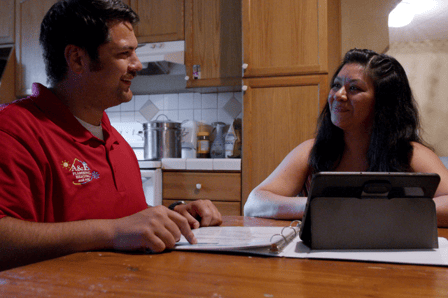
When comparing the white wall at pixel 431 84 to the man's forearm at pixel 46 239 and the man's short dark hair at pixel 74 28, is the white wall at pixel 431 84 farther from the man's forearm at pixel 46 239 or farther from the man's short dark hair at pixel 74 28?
the man's forearm at pixel 46 239

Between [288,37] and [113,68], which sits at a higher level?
[288,37]

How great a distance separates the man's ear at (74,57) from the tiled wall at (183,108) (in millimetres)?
2139

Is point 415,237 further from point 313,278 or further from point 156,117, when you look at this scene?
point 156,117

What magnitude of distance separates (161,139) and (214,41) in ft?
2.83

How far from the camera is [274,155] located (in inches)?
96.4

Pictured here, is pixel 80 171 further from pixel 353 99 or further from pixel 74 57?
pixel 353 99

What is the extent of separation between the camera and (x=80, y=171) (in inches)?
36.7

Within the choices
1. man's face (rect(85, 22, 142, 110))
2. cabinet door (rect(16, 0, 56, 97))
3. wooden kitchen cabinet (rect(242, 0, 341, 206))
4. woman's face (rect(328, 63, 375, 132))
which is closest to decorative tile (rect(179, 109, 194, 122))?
wooden kitchen cabinet (rect(242, 0, 341, 206))

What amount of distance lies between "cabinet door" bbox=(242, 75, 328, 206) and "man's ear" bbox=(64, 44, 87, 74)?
155 centimetres

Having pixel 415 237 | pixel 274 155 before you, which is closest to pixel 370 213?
pixel 415 237

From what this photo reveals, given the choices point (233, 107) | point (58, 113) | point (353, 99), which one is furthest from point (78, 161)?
point (233, 107)

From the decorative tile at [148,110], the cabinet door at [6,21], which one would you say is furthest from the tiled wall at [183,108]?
the cabinet door at [6,21]

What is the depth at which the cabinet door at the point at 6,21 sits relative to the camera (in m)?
3.43

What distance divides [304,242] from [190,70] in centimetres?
243
